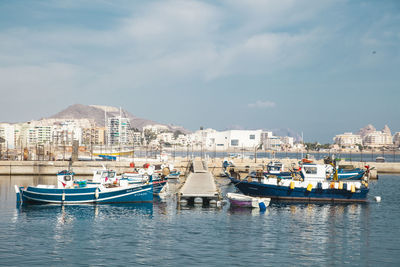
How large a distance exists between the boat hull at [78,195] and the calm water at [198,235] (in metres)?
1.13

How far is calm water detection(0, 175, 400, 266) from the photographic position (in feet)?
80.0

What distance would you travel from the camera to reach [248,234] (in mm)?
30266

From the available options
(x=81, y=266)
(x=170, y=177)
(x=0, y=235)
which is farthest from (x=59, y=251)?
(x=170, y=177)

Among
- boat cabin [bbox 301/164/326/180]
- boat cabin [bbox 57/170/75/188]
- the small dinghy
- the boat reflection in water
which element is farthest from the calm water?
boat cabin [bbox 301/164/326/180]

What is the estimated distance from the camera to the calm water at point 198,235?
24.4 m

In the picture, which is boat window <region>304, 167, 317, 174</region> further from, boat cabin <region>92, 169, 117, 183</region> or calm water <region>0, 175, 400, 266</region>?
boat cabin <region>92, 169, 117, 183</region>

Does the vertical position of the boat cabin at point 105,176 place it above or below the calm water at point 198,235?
above

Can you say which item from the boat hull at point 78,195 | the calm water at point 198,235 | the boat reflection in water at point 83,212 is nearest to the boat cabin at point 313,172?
the calm water at point 198,235

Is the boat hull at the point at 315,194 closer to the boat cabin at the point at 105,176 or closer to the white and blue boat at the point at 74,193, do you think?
the white and blue boat at the point at 74,193

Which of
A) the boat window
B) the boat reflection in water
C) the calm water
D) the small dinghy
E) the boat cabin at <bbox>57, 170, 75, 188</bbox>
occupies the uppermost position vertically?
the boat window

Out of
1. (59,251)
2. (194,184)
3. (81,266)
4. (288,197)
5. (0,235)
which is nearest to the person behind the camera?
(81,266)

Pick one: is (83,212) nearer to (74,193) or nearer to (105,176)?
(74,193)

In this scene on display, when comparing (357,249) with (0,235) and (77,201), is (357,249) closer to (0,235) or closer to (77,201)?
(0,235)

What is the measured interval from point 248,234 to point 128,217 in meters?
11.0
